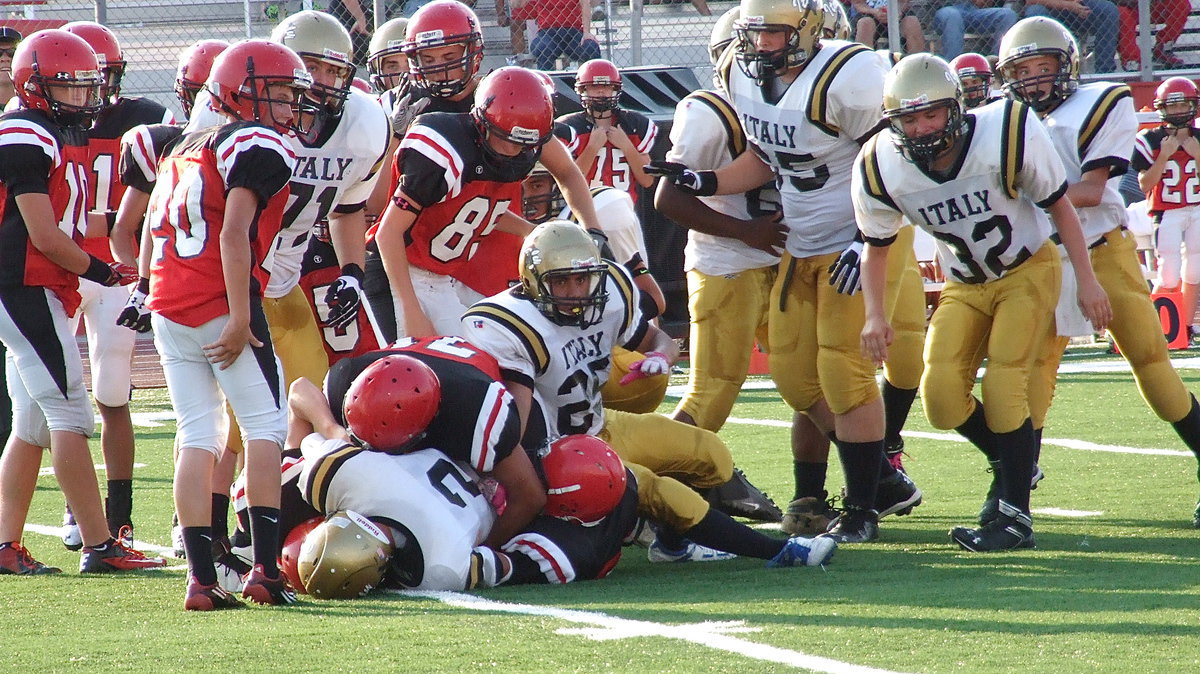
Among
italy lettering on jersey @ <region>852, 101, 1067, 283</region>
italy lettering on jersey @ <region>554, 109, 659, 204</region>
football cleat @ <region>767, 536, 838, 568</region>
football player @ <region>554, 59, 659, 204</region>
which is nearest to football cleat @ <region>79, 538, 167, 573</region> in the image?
football cleat @ <region>767, 536, 838, 568</region>

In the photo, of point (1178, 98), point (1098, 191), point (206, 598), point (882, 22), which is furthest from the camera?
point (882, 22)

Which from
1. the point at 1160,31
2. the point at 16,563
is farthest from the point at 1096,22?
the point at 16,563

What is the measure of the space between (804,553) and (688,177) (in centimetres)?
137

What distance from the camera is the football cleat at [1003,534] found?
4320 mm

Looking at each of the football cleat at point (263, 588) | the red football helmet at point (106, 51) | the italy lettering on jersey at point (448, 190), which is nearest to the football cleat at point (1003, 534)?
the italy lettering on jersey at point (448, 190)

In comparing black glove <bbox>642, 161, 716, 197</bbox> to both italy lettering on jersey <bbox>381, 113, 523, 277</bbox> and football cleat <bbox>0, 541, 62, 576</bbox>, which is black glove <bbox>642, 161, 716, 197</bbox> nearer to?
italy lettering on jersey <bbox>381, 113, 523, 277</bbox>

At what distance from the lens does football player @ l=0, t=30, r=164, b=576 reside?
4.38m

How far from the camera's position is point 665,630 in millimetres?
3314

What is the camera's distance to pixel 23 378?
4449 millimetres

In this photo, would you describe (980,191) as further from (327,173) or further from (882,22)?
(882,22)

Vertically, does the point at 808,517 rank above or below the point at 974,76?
below

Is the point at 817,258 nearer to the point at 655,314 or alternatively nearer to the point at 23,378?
the point at 655,314

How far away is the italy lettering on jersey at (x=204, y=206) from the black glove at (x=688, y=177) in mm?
1473

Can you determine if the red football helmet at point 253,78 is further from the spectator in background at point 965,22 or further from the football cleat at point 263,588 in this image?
the spectator in background at point 965,22
